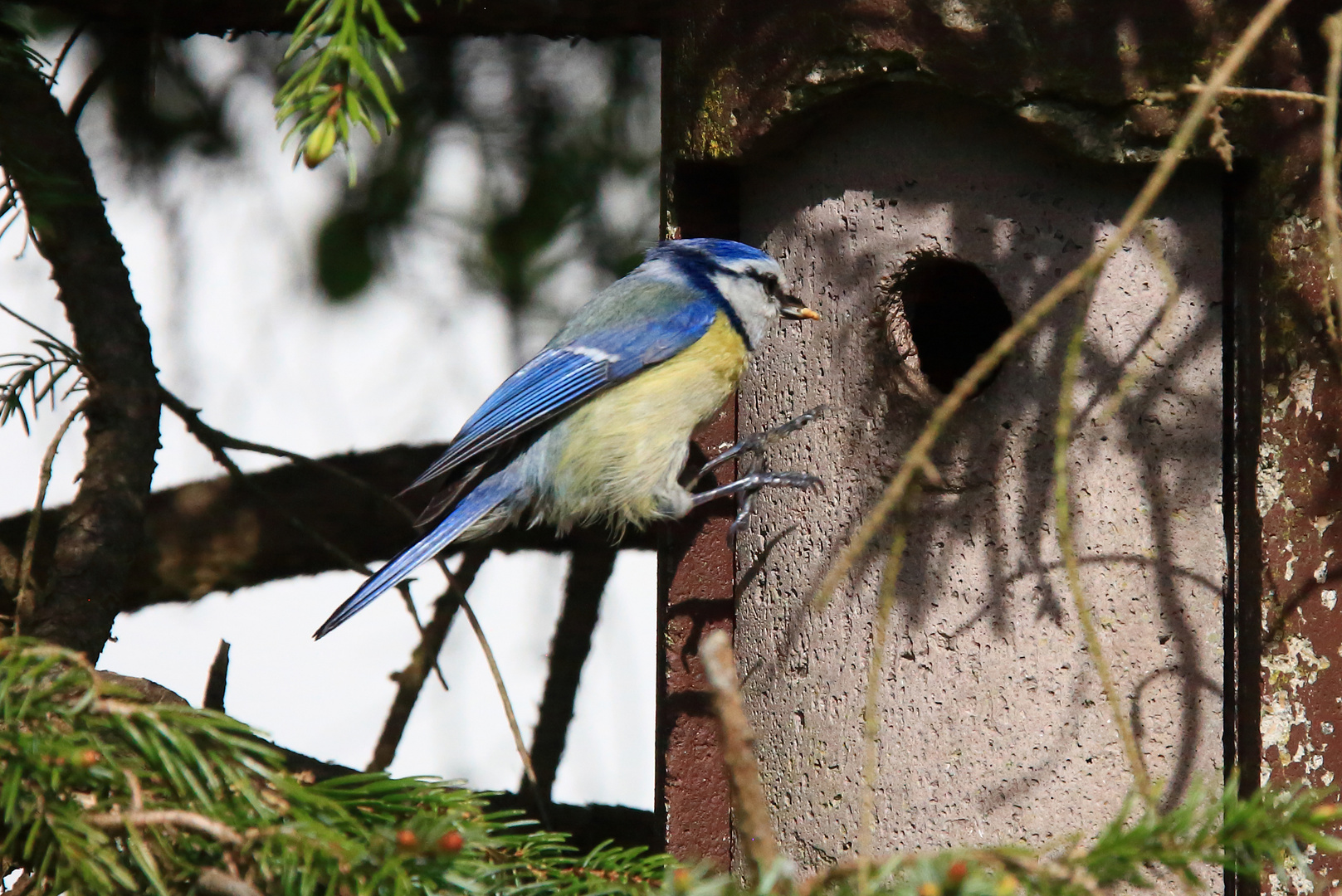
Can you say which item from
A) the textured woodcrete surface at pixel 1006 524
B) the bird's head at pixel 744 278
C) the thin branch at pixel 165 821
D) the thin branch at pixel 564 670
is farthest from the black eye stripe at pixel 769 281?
the thin branch at pixel 165 821

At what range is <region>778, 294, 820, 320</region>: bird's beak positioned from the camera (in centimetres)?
209

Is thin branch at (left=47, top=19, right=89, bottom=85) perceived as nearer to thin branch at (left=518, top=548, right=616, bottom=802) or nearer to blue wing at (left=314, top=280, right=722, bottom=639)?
blue wing at (left=314, top=280, right=722, bottom=639)

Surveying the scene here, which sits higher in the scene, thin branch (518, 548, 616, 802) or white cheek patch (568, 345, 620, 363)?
white cheek patch (568, 345, 620, 363)

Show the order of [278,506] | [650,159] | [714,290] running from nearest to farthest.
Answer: [714,290]
[278,506]
[650,159]

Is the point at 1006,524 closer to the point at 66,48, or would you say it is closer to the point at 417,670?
the point at 417,670

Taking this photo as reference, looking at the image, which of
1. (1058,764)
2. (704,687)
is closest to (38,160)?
(704,687)

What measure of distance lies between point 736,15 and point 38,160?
114 cm

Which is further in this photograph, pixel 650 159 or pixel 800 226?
pixel 650 159

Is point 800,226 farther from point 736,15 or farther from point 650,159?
point 650,159

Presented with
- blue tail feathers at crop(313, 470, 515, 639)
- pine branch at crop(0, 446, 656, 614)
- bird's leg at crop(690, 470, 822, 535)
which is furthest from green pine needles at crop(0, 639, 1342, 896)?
pine branch at crop(0, 446, 656, 614)

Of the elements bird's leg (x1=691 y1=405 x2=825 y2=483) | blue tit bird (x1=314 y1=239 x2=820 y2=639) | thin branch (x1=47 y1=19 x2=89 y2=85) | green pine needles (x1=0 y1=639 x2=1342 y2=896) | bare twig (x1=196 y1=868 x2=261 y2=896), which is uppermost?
thin branch (x1=47 y1=19 x2=89 y2=85)

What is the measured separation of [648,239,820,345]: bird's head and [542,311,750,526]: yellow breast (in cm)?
8

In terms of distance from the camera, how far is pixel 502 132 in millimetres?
2752

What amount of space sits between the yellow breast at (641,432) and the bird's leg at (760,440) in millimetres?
91
